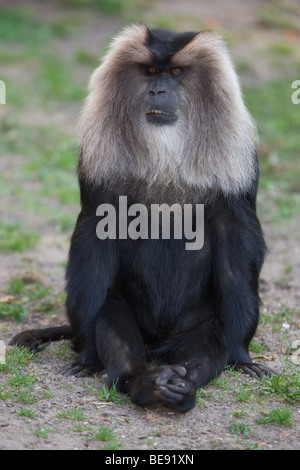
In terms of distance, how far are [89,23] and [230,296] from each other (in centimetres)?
747

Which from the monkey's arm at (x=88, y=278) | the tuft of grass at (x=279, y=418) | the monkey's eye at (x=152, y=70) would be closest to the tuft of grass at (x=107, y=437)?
the tuft of grass at (x=279, y=418)

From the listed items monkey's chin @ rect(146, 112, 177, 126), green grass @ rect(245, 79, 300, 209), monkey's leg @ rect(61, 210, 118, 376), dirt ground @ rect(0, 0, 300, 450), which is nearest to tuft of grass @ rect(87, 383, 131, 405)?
dirt ground @ rect(0, 0, 300, 450)

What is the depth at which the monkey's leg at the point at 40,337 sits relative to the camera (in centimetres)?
460

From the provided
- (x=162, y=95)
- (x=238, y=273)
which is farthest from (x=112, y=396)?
(x=162, y=95)

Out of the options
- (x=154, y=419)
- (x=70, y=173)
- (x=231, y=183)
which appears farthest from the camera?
(x=70, y=173)

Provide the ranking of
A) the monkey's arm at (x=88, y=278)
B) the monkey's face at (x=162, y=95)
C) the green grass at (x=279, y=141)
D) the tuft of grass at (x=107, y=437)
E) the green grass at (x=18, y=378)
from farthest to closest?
the green grass at (x=279, y=141) → the monkey's arm at (x=88, y=278) → the monkey's face at (x=162, y=95) → the green grass at (x=18, y=378) → the tuft of grass at (x=107, y=437)

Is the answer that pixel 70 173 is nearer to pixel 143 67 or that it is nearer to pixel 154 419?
pixel 143 67

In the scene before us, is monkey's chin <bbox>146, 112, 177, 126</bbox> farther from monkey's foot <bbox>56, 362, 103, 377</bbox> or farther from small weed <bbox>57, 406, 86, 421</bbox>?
small weed <bbox>57, 406, 86, 421</bbox>

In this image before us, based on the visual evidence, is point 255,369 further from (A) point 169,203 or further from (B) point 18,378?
(B) point 18,378

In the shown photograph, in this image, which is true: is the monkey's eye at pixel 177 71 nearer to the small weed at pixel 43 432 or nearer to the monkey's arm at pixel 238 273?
the monkey's arm at pixel 238 273

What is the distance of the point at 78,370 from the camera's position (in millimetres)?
4312

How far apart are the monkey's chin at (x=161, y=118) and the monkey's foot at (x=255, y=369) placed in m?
1.30

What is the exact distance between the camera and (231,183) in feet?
13.7
